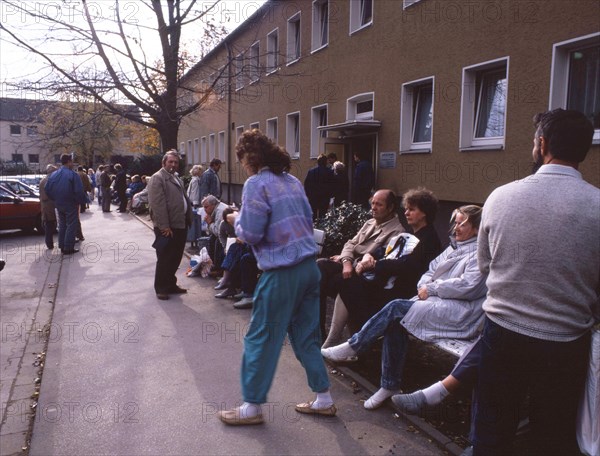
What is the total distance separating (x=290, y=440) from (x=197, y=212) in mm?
8463

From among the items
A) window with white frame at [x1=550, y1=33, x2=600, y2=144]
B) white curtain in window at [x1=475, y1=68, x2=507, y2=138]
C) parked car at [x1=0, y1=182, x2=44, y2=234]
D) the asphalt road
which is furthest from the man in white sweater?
parked car at [x1=0, y1=182, x2=44, y2=234]

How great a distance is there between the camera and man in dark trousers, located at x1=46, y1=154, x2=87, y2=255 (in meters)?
11.6

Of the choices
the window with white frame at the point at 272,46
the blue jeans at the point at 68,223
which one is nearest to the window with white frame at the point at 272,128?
the window with white frame at the point at 272,46

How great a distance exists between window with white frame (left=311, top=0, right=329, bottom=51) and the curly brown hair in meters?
13.8

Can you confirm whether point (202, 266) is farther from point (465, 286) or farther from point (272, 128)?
point (272, 128)

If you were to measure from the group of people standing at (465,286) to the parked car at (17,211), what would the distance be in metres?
13.1

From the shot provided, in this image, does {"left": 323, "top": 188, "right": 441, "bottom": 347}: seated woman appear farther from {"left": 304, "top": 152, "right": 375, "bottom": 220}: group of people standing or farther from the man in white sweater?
{"left": 304, "top": 152, "right": 375, "bottom": 220}: group of people standing

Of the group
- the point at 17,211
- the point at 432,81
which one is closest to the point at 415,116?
the point at 432,81

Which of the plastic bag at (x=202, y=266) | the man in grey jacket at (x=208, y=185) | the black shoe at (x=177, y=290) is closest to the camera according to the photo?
the black shoe at (x=177, y=290)

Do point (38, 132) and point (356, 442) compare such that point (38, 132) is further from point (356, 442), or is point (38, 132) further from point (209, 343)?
point (356, 442)

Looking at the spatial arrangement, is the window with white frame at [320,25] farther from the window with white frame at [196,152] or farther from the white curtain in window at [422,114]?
the window with white frame at [196,152]

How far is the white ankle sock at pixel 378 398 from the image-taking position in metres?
3.91

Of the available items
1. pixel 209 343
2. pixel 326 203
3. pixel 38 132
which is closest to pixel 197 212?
pixel 326 203

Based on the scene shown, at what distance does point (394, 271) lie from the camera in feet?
15.1
